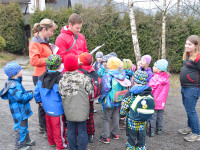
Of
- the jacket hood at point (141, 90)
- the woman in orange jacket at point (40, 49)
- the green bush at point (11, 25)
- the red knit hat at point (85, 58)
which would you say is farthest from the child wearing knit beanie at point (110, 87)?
the green bush at point (11, 25)

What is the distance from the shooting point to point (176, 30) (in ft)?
32.4

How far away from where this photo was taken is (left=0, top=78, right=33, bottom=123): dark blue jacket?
2932 millimetres

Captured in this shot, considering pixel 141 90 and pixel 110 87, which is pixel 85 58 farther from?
pixel 141 90

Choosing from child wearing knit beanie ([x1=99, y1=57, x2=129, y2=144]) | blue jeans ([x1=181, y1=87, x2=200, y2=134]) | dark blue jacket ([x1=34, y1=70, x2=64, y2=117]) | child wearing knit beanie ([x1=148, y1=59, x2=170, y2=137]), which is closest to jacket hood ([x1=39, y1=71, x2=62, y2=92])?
dark blue jacket ([x1=34, y1=70, x2=64, y2=117])

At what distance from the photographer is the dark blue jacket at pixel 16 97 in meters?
2.93

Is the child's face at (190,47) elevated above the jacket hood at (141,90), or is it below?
above

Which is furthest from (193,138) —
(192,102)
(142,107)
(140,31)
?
(140,31)

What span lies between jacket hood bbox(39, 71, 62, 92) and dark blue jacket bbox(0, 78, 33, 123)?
1.10 feet

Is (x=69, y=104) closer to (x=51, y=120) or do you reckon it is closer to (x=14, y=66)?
(x=51, y=120)

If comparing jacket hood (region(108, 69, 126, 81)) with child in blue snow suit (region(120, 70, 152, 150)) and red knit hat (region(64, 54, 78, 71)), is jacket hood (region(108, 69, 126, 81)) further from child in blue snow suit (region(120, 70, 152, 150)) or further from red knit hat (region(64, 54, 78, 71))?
red knit hat (region(64, 54, 78, 71))

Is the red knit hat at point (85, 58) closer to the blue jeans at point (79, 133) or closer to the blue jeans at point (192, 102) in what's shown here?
the blue jeans at point (79, 133)

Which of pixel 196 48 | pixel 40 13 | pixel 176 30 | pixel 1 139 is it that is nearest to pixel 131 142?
pixel 196 48

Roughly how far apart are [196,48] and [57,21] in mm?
9225

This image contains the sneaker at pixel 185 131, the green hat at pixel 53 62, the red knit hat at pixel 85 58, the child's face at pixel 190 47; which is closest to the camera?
the green hat at pixel 53 62
